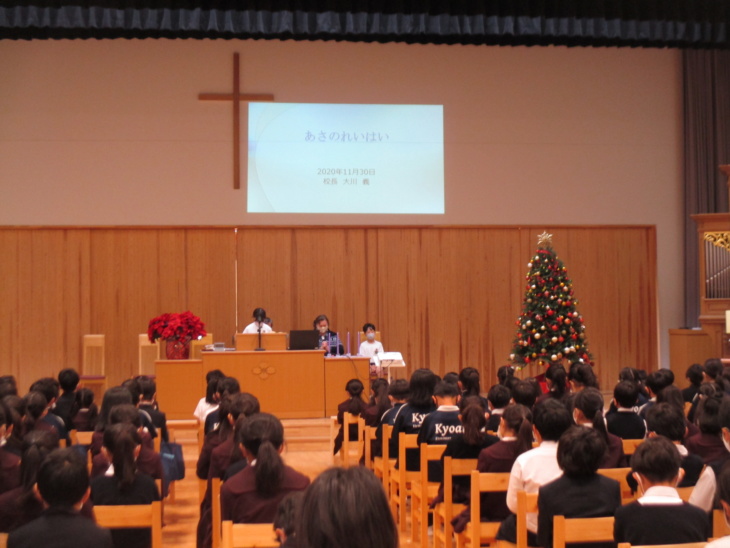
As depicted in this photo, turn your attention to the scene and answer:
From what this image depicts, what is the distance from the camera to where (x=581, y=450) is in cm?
→ 334

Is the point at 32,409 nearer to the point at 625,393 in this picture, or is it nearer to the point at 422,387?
the point at 422,387

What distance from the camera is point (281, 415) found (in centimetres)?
930

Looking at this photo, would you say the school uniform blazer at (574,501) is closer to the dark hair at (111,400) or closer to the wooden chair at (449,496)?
the wooden chair at (449,496)

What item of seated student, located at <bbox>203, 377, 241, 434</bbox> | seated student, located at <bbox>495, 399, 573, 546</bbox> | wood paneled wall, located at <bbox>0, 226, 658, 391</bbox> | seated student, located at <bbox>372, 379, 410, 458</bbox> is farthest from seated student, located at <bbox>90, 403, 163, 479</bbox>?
wood paneled wall, located at <bbox>0, 226, 658, 391</bbox>

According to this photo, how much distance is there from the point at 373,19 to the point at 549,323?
4631mm

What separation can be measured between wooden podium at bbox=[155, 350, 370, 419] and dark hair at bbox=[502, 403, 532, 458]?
519 cm

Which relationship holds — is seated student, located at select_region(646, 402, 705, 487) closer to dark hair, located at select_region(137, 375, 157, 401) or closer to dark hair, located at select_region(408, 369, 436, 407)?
dark hair, located at select_region(408, 369, 436, 407)

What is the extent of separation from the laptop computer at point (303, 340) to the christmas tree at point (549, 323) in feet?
9.92

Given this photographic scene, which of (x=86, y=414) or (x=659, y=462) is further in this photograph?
(x=86, y=414)

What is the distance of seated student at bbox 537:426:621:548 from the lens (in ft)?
11.0

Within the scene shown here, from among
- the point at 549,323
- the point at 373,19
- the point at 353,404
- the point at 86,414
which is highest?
the point at 373,19

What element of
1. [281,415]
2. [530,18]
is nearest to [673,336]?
[530,18]

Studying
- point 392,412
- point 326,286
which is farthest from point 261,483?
point 326,286

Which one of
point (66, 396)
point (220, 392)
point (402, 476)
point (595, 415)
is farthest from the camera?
point (66, 396)
